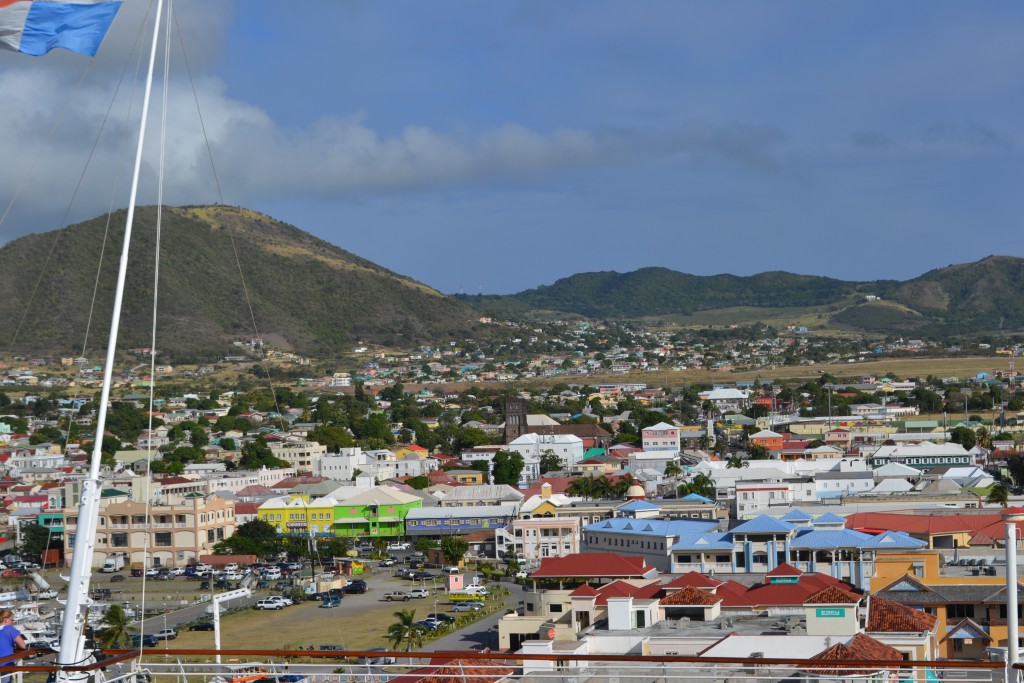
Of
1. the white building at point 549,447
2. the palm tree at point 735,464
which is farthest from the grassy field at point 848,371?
the palm tree at point 735,464

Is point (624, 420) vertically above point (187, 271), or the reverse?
point (187, 271)

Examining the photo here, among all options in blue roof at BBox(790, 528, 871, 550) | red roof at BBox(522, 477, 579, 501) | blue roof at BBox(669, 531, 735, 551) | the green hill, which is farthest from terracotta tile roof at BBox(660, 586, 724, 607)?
the green hill

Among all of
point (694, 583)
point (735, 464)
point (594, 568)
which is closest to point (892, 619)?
point (694, 583)

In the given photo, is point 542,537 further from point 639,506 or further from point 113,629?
point 113,629

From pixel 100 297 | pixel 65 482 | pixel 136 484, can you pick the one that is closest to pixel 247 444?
pixel 65 482

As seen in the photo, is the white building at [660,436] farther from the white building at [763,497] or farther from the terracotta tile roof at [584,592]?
the terracotta tile roof at [584,592]

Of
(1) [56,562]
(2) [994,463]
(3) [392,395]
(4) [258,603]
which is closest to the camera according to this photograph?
(4) [258,603]

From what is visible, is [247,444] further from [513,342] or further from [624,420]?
[513,342]
